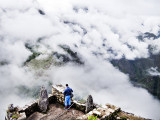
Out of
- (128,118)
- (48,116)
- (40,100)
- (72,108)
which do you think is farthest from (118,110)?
(40,100)

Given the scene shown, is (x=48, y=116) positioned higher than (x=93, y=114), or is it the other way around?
(x=93, y=114)

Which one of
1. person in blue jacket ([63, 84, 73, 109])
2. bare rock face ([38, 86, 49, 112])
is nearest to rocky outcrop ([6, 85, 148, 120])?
bare rock face ([38, 86, 49, 112])

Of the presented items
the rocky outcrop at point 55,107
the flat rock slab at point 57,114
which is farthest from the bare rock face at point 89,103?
the flat rock slab at point 57,114

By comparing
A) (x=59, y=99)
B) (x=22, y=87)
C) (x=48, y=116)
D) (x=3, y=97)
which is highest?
(x=59, y=99)

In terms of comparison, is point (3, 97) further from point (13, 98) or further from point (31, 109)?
point (31, 109)

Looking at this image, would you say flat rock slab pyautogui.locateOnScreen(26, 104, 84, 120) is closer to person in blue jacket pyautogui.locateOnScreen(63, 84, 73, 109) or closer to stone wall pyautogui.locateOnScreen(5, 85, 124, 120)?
stone wall pyautogui.locateOnScreen(5, 85, 124, 120)

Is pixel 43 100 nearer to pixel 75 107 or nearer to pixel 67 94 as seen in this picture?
pixel 67 94

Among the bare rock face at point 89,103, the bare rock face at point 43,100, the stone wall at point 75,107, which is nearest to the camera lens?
the stone wall at point 75,107

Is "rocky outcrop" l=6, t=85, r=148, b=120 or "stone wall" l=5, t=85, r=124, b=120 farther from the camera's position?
"rocky outcrop" l=6, t=85, r=148, b=120

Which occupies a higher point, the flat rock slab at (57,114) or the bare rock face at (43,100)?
the bare rock face at (43,100)

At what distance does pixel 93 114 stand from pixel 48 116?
5199mm

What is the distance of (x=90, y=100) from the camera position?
40.0ft

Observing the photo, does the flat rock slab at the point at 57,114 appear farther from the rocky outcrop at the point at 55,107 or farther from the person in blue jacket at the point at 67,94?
the person in blue jacket at the point at 67,94

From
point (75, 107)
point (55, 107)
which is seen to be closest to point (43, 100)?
point (55, 107)
